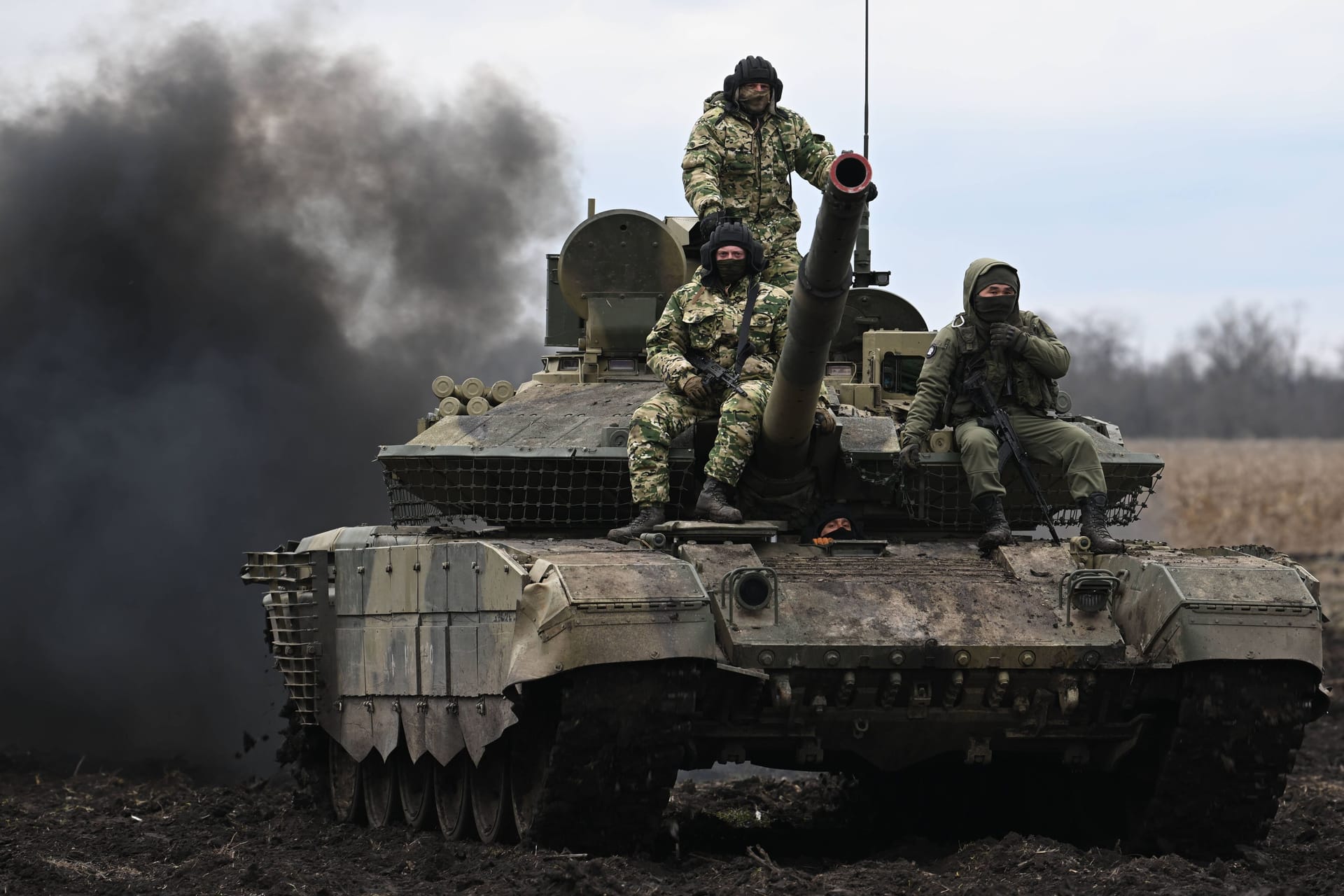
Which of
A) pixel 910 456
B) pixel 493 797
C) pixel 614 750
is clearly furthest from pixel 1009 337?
pixel 493 797

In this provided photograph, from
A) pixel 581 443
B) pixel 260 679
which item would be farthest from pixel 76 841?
pixel 260 679

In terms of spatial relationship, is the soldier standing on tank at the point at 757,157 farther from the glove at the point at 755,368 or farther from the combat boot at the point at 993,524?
the combat boot at the point at 993,524

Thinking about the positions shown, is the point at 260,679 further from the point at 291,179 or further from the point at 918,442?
the point at 918,442

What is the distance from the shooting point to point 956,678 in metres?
12.8

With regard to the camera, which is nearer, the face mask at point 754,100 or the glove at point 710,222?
the glove at point 710,222

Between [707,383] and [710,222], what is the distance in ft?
4.83

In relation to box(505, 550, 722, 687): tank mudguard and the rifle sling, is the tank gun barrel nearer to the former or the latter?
the rifle sling

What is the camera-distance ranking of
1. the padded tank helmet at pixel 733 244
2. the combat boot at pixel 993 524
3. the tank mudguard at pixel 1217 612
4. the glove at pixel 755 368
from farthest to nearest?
1. the padded tank helmet at pixel 733 244
2. the glove at pixel 755 368
3. the combat boot at pixel 993 524
4. the tank mudguard at pixel 1217 612

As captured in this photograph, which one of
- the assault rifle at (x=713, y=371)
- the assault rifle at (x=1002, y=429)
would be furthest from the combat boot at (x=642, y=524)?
the assault rifle at (x=1002, y=429)

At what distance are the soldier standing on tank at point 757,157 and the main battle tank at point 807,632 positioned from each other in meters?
1.08

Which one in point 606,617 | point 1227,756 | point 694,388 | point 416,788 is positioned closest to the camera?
point 606,617

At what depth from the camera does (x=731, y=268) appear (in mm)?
14656

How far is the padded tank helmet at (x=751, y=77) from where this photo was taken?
15.8 meters

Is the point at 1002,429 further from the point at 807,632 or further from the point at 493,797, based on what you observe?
the point at 493,797
